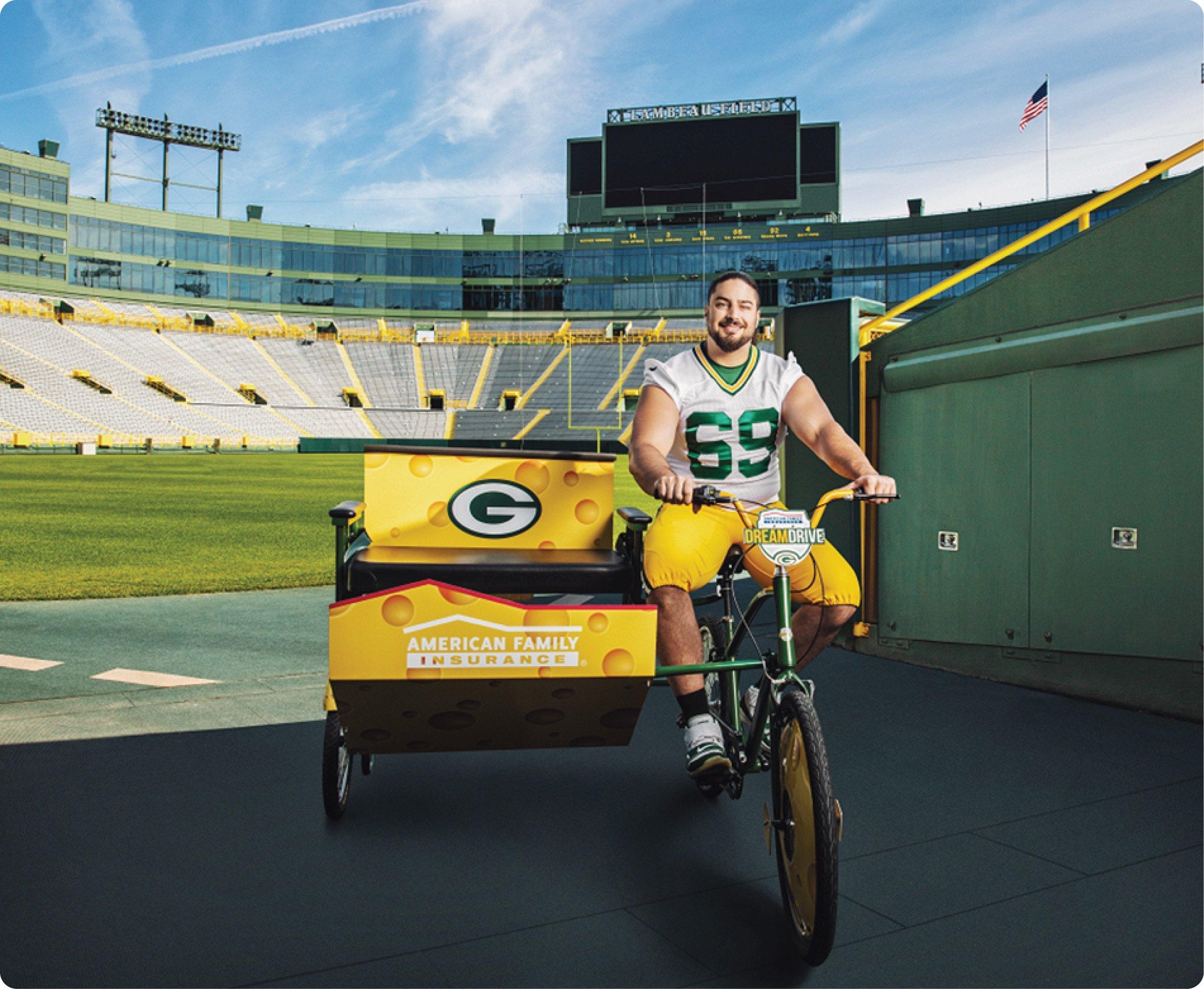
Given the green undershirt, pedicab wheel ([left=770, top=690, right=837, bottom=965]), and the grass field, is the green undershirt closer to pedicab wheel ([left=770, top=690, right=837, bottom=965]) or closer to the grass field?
pedicab wheel ([left=770, top=690, right=837, bottom=965])

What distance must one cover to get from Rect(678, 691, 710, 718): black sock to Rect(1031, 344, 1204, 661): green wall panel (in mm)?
2669

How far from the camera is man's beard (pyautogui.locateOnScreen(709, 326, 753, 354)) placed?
348 cm

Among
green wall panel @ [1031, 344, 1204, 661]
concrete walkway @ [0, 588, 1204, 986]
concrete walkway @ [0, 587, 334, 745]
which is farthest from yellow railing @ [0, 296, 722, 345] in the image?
concrete walkway @ [0, 588, 1204, 986]

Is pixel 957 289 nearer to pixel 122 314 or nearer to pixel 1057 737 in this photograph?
pixel 122 314

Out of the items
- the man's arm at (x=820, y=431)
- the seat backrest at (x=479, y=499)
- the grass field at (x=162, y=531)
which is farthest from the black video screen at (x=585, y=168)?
the man's arm at (x=820, y=431)

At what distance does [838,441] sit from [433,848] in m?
1.95

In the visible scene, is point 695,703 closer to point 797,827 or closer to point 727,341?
point 797,827

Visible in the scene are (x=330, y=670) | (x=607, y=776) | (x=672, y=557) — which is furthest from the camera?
(x=607, y=776)

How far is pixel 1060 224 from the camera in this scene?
5.26 metres

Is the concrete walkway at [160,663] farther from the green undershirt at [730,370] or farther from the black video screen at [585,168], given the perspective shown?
the black video screen at [585,168]

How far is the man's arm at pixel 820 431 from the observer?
3.33 m

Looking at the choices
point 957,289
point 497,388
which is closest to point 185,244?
point 497,388

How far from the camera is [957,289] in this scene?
198 feet

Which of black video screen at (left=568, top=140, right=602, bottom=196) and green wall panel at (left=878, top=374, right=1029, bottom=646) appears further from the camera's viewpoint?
black video screen at (left=568, top=140, right=602, bottom=196)
